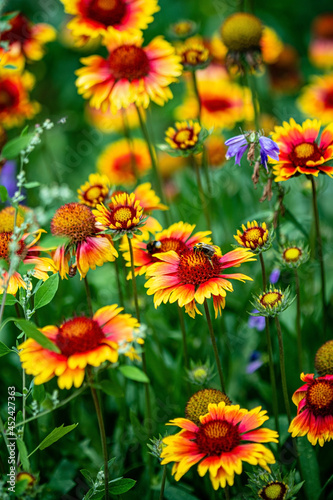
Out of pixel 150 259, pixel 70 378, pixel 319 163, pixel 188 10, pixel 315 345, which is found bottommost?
pixel 315 345

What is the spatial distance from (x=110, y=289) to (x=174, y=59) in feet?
2.44

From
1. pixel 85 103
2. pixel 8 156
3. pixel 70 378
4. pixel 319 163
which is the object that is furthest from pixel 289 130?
pixel 85 103

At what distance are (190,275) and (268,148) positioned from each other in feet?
0.90

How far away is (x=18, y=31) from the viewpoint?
1.88 metres

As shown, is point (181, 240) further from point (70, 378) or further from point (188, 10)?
point (188, 10)

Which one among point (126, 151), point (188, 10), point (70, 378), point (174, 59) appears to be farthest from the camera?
point (188, 10)

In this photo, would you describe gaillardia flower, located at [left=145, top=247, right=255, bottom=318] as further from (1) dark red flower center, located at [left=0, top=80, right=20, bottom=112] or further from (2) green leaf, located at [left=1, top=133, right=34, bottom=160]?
(1) dark red flower center, located at [left=0, top=80, right=20, bottom=112]

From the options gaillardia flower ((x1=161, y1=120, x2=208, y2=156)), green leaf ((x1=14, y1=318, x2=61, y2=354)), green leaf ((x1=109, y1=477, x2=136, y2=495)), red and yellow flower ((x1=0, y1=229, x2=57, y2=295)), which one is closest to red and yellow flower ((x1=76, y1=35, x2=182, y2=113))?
gaillardia flower ((x1=161, y1=120, x2=208, y2=156))

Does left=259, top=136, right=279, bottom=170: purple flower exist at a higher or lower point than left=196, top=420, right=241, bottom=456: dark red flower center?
higher

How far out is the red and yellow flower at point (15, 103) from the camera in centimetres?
192

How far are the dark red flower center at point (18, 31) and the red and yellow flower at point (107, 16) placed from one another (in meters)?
0.39

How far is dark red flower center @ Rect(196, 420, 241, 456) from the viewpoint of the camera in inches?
35.2

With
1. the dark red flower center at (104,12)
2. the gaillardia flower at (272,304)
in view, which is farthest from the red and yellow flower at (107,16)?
the gaillardia flower at (272,304)

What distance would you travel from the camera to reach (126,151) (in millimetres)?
2295
